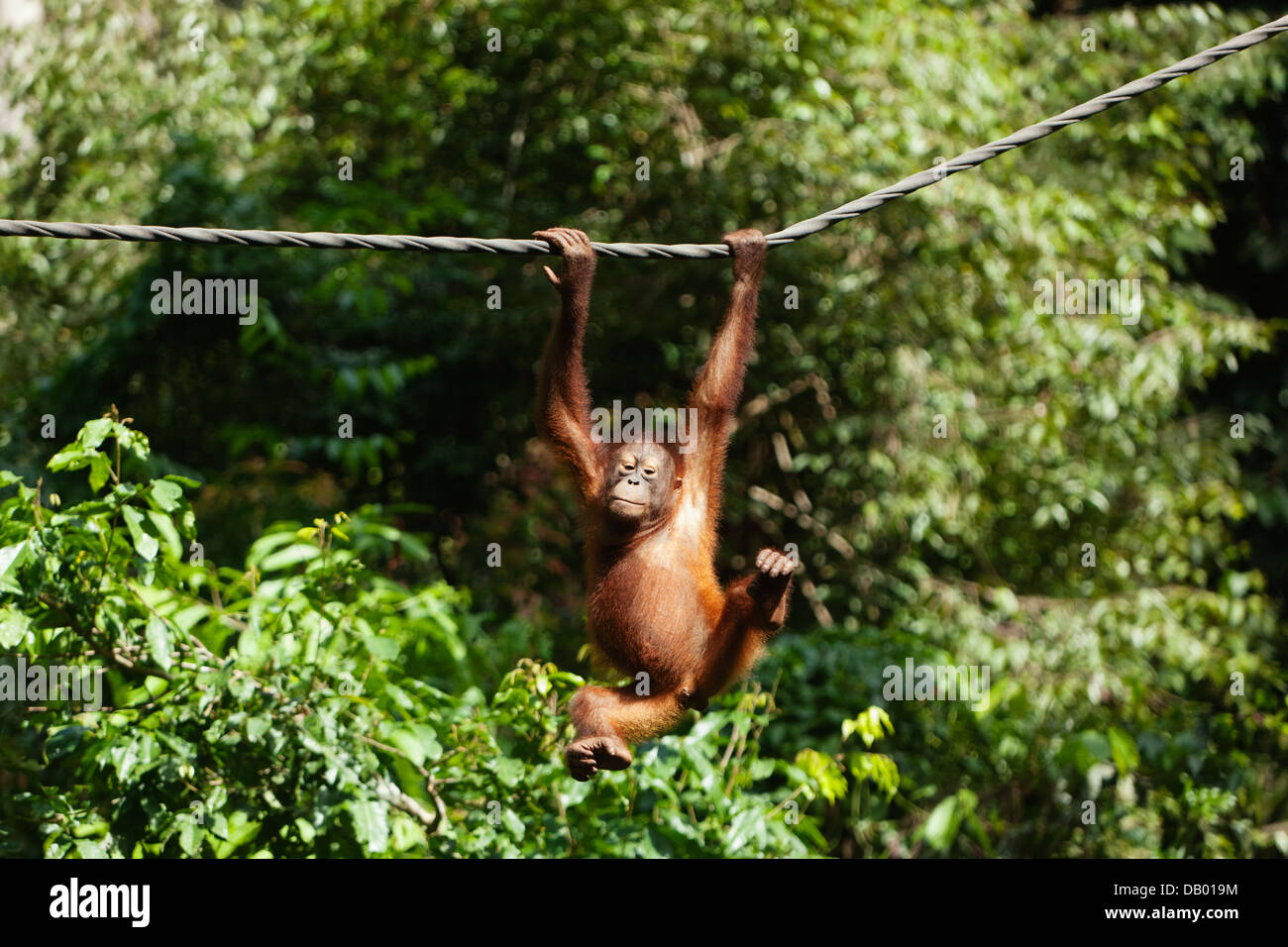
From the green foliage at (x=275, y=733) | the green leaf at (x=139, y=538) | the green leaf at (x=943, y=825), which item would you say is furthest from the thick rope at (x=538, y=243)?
the green leaf at (x=943, y=825)

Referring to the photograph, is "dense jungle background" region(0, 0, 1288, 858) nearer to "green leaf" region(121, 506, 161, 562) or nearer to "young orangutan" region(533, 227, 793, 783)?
"young orangutan" region(533, 227, 793, 783)

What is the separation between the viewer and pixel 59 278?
8.44 m

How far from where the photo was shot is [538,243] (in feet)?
12.0

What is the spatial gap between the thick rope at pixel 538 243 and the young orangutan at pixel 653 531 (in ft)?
1.18

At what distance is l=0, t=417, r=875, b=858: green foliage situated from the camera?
3.76 metres

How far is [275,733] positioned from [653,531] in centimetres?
141

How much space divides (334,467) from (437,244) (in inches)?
207

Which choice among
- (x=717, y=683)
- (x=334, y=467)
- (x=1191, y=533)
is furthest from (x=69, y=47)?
(x=1191, y=533)

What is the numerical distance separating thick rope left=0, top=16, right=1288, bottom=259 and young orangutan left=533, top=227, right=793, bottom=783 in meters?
0.36

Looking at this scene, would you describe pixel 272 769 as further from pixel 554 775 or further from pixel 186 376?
pixel 186 376

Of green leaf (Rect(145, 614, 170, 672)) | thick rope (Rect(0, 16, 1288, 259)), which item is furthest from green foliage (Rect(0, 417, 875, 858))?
thick rope (Rect(0, 16, 1288, 259))

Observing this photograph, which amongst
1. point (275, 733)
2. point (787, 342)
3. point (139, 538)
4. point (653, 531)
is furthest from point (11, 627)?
point (787, 342)

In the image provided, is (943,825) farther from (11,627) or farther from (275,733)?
(11,627)

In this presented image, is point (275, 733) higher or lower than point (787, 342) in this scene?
lower
